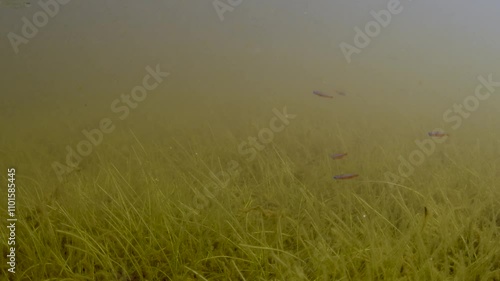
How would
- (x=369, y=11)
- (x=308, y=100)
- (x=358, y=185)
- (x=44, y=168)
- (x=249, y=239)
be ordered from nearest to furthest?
(x=249, y=239), (x=358, y=185), (x=44, y=168), (x=369, y=11), (x=308, y=100)

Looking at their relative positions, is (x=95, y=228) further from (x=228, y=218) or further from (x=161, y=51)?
(x=161, y=51)

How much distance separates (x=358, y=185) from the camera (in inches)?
117

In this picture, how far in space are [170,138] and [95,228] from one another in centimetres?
175

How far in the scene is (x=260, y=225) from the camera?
7.35 feet

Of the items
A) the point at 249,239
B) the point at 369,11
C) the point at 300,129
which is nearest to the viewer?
the point at 249,239

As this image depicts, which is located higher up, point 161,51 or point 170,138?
point 161,51

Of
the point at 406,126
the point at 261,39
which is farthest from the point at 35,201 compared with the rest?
the point at 261,39

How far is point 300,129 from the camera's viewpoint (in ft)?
14.9

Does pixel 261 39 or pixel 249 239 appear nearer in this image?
pixel 249 239

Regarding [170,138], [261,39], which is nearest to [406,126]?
[170,138]

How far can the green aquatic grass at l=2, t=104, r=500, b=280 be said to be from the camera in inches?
72.6

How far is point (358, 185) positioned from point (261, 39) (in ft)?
15.1

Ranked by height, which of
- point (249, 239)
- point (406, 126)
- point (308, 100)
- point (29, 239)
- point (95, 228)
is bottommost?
point (406, 126)

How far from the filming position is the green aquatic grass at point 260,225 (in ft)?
6.05
